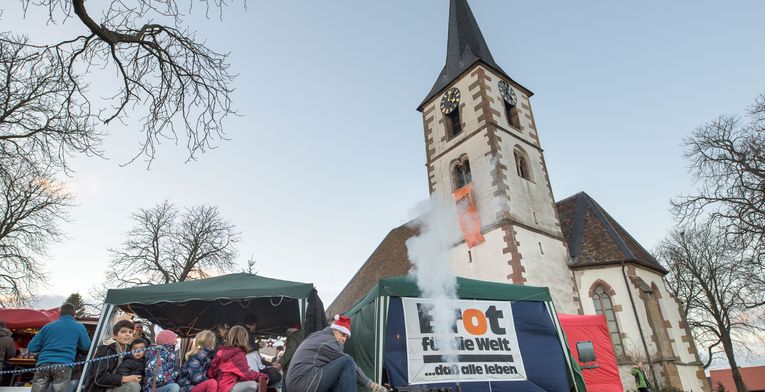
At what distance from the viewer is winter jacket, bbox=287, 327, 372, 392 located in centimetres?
371

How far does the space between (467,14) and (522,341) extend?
2352 centimetres

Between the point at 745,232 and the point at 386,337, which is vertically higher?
the point at 745,232

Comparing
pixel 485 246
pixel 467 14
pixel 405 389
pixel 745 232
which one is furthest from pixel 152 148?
pixel 467 14

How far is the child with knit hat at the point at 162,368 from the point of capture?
457 centimetres

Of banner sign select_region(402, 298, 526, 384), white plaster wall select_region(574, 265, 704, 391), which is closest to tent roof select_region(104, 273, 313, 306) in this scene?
banner sign select_region(402, 298, 526, 384)

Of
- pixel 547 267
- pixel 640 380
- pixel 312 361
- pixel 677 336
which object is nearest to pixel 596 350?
pixel 640 380

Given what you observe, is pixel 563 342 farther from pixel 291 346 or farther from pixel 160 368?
pixel 160 368

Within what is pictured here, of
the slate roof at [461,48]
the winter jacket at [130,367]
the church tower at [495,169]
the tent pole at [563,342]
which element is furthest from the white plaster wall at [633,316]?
the winter jacket at [130,367]

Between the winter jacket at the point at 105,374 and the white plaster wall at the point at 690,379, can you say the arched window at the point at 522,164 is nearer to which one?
the white plaster wall at the point at 690,379

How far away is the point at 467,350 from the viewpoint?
6.96 meters

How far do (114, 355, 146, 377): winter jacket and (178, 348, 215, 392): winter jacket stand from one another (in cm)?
46

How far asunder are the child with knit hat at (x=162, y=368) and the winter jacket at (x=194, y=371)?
106 mm

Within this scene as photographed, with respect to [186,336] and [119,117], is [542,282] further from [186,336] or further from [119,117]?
[119,117]

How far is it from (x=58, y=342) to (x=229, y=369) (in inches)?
117
